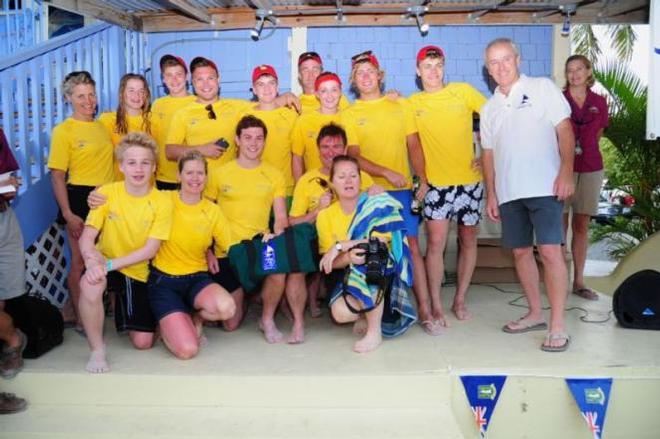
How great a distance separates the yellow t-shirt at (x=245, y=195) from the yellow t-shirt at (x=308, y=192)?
11cm

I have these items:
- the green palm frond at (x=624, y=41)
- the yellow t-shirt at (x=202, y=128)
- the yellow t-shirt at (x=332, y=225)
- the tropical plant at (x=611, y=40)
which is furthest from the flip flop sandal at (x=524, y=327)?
the green palm frond at (x=624, y=41)

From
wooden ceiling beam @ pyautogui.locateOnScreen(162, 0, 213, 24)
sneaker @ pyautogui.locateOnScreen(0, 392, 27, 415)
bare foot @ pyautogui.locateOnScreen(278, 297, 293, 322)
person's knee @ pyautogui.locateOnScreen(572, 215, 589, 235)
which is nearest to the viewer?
sneaker @ pyautogui.locateOnScreen(0, 392, 27, 415)

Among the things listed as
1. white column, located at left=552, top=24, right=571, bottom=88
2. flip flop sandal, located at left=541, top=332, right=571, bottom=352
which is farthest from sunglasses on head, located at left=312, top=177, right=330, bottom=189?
white column, located at left=552, top=24, right=571, bottom=88

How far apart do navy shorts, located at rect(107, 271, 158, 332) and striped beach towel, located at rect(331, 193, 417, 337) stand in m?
1.16

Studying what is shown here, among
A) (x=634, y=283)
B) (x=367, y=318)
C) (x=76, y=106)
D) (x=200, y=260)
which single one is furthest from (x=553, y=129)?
(x=76, y=106)

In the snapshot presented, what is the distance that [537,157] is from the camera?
3719mm

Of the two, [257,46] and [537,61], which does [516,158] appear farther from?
[257,46]

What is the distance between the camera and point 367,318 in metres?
3.93

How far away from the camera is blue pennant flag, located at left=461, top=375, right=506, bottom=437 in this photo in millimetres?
3422

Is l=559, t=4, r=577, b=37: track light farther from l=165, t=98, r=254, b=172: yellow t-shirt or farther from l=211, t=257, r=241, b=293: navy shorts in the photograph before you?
l=211, t=257, r=241, b=293: navy shorts

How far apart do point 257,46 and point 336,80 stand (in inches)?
78.9

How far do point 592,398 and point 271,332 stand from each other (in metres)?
1.93

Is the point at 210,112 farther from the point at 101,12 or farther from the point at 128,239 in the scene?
the point at 101,12

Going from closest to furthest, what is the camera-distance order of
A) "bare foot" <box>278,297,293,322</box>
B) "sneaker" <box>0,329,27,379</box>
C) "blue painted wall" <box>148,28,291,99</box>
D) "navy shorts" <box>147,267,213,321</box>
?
"sneaker" <box>0,329,27,379</box>
"navy shorts" <box>147,267,213,321</box>
"bare foot" <box>278,297,293,322</box>
"blue painted wall" <box>148,28,291,99</box>
